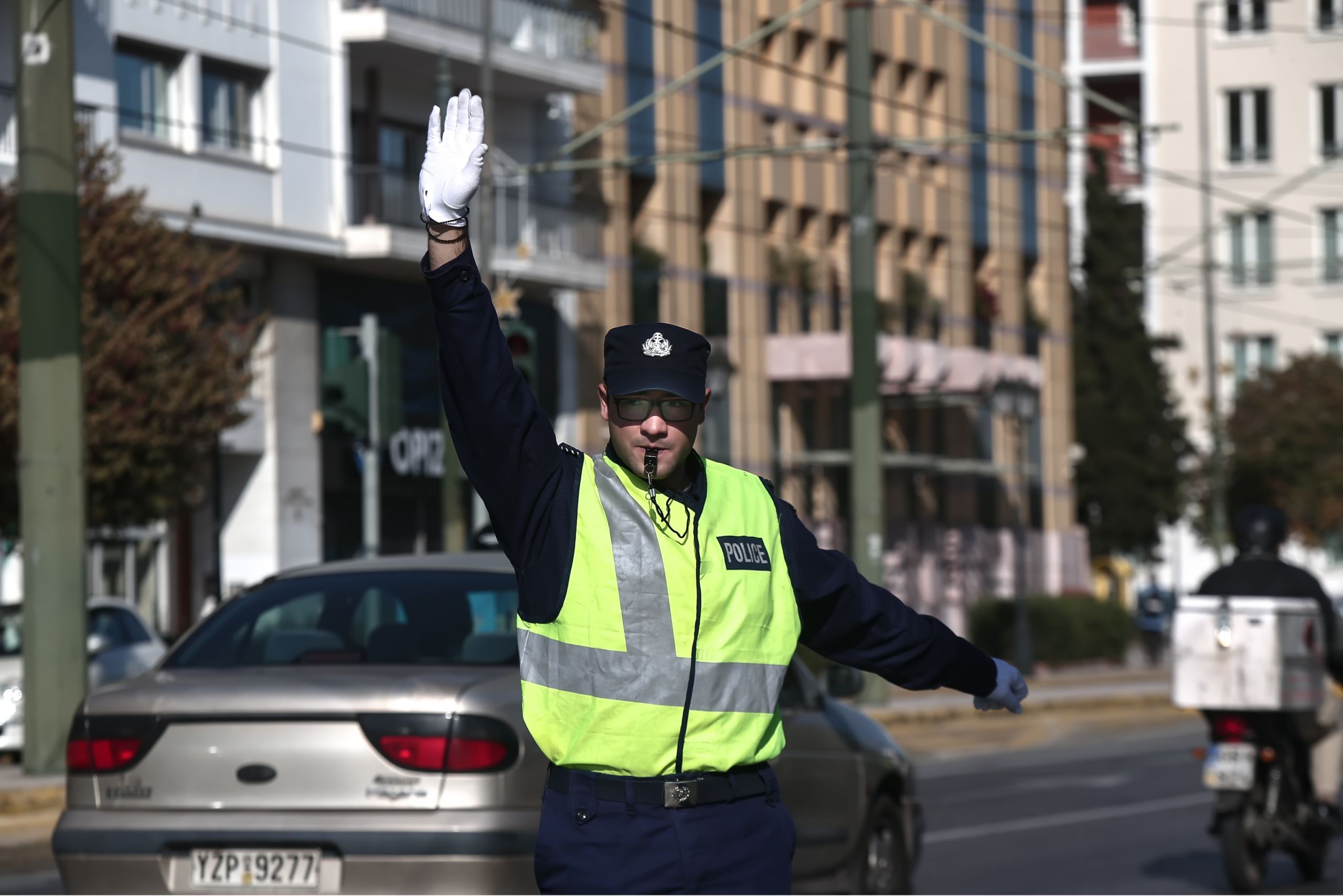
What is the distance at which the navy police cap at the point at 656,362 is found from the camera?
15.4ft

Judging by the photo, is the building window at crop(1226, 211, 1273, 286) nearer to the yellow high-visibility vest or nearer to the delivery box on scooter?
the delivery box on scooter

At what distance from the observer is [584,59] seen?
36.6m

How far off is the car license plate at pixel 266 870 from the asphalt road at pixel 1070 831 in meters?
3.82

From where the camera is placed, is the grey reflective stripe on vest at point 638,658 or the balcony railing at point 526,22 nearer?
the grey reflective stripe on vest at point 638,658

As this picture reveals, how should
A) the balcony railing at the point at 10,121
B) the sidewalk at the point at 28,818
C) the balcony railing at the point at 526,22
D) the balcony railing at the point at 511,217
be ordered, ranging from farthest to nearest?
the balcony railing at the point at 526,22 < the balcony railing at the point at 511,217 < the balcony railing at the point at 10,121 < the sidewalk at the point at 28,818

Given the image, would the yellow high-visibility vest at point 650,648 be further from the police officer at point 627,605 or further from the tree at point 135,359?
the tree at point 135,359

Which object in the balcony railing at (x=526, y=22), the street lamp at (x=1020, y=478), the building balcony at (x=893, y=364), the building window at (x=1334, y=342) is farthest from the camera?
the building window at (x=1334, y=342)

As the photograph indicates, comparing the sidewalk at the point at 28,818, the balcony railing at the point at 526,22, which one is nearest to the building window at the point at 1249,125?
the balcony railing at the point at 526,22

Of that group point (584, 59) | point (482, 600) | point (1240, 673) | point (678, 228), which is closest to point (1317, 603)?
point (1240, 673)

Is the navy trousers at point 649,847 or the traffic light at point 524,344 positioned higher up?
the traffic light at point 524,344

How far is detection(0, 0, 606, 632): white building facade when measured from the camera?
2894 centimetres

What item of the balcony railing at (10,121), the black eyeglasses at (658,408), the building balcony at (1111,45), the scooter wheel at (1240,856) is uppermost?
the building balcony at (1111,45)

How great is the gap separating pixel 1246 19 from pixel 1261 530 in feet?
197

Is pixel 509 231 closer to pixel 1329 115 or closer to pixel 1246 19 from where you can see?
pixel 1246 19
